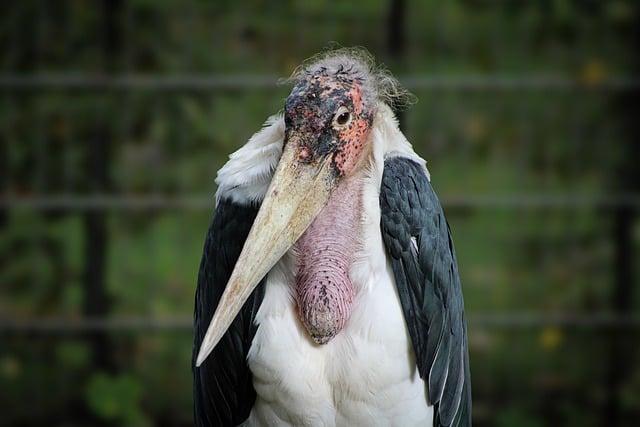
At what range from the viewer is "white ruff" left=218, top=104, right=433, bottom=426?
3.10 meters

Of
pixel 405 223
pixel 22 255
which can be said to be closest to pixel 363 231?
pixel 405 223

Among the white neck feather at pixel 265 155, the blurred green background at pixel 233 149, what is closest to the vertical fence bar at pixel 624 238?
the blurred green background at pixel 233 149

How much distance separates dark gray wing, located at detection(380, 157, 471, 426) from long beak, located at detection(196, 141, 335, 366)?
7.3 inches

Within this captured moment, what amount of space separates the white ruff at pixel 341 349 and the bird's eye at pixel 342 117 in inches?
4.6

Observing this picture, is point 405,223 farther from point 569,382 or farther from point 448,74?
point 569,382

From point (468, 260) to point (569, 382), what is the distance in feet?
2.64

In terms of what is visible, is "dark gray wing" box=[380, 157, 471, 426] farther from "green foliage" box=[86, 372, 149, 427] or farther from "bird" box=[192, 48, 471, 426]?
"green foliage" box=[86, 372, 149, 427]

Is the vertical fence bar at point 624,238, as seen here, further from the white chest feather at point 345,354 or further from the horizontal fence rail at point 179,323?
the white chest feather at point 345,354

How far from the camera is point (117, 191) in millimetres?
5633

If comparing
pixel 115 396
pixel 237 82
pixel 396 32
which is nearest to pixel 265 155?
pixel 237 82

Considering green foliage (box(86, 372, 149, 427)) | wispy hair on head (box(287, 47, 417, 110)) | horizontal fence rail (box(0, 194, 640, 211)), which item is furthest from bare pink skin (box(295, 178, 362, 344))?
green foliage (box(86, 372, 149, 427))

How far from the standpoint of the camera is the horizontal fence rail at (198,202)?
5.55 m

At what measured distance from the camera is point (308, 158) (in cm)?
309

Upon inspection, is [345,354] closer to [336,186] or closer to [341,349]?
[341,349]
